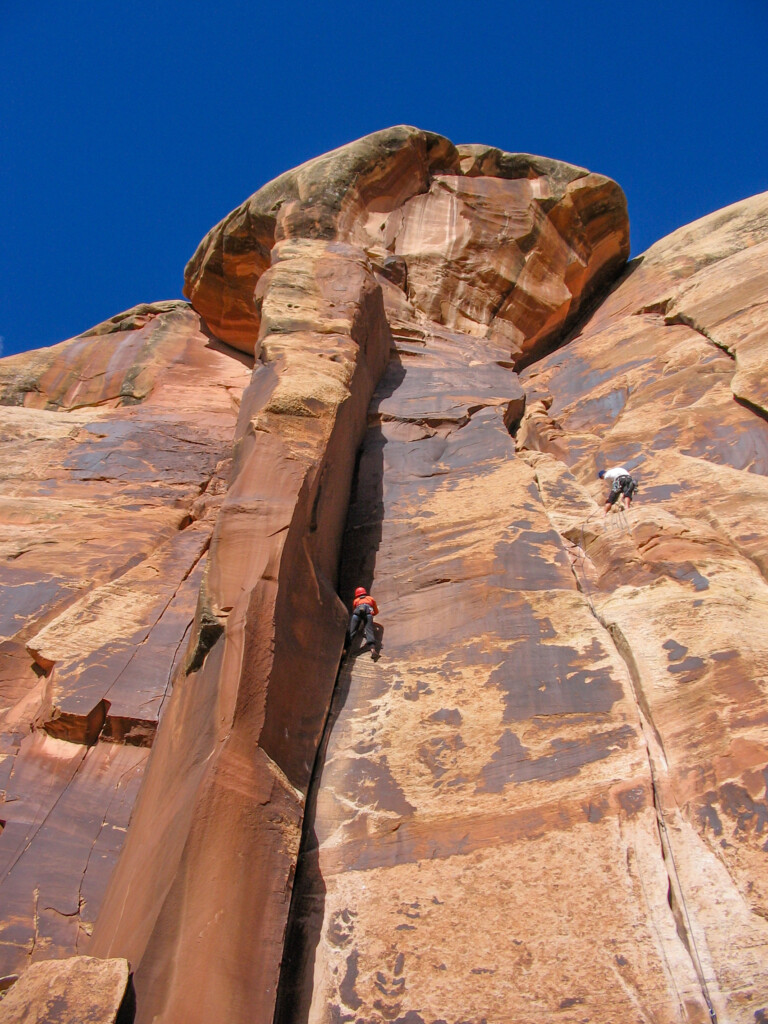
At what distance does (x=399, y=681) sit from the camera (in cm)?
816

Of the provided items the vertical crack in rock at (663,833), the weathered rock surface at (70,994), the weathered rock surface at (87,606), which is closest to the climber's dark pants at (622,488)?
the vertical crack in rock at (663,833)

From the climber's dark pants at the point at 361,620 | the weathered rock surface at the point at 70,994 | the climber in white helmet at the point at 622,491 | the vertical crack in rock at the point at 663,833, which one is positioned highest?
the climber in white helmet at the point at 622,491

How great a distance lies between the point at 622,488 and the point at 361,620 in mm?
3893

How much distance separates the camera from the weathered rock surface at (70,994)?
464 cm

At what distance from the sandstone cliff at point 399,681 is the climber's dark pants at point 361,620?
207 mm

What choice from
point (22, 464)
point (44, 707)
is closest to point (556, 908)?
point (44, 707)

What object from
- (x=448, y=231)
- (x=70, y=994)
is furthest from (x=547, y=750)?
(x=448, y=231)

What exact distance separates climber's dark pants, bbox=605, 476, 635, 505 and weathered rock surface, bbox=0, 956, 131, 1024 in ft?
24.5

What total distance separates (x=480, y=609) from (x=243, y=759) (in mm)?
3237

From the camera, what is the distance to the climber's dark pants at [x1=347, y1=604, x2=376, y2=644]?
8.79 m

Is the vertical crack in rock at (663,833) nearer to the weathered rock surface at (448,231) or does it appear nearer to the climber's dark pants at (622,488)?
the climber's dark pants at (622,488)

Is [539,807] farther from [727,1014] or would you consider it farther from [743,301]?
[743,301]

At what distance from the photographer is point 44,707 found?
844 cm

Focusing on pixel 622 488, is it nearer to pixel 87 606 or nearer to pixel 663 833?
pixel 663 833
